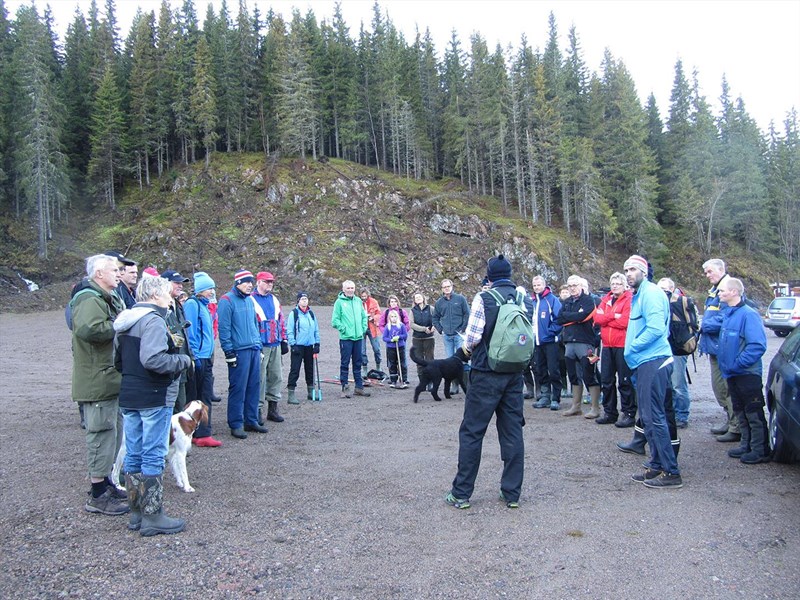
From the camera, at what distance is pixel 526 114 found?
50844 mm

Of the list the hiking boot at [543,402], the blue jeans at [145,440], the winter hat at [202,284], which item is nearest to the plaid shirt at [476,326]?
the blue jeans at [145,440]

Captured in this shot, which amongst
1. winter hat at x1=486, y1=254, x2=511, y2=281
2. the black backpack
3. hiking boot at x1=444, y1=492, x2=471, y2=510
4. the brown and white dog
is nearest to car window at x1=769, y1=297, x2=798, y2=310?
the black backpack

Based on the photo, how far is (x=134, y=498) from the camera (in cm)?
434

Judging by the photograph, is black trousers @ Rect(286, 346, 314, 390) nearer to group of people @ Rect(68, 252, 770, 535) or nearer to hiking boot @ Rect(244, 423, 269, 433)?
group of people @ Rect(68, 252, 770, 535)

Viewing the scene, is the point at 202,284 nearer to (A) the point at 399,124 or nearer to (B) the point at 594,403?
(B) the point at 594,403

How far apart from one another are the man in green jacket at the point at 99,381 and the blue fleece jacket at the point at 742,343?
6.24m

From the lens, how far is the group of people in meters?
4.34

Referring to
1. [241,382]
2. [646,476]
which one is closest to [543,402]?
[646,476]

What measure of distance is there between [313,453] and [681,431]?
503cm

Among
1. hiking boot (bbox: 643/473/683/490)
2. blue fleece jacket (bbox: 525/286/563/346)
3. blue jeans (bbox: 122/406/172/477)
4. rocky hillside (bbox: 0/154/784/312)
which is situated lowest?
hiking boot (bbox: 643/473/683/490)

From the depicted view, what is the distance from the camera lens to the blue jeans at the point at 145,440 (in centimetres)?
428

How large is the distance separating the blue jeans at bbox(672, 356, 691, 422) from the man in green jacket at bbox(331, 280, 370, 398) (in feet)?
18.6

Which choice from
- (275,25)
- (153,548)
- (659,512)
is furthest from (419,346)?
(275,25)

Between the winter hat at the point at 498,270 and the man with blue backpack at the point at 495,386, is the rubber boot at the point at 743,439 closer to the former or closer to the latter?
the man with blue backpack at the point at 495,386
